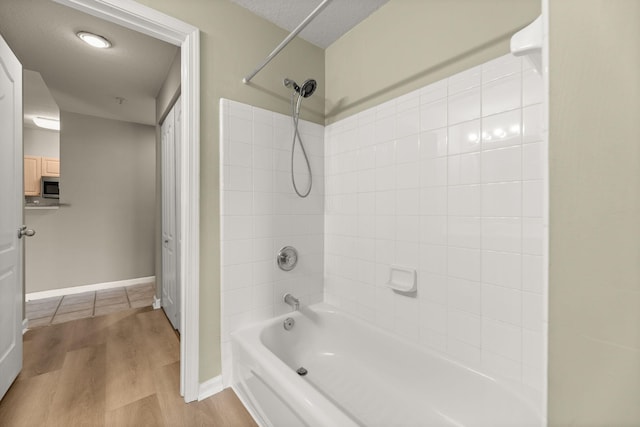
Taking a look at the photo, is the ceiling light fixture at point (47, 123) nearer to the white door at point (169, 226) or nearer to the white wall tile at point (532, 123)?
the white door at point (169, 226)

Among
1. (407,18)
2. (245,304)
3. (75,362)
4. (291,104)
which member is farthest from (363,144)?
(75,362)

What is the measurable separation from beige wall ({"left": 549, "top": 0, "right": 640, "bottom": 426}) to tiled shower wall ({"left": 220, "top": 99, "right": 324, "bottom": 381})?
147 centimetres

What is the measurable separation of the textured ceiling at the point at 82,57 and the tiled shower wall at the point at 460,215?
1868 mm

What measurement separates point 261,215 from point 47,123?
370 cm

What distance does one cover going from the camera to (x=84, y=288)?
351 centimetres

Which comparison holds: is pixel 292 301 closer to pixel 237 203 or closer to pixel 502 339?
pixel 237 203

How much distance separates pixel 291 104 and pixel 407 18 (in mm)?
863

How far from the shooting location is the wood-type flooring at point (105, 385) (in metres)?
1.34

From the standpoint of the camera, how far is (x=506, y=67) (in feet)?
3.68

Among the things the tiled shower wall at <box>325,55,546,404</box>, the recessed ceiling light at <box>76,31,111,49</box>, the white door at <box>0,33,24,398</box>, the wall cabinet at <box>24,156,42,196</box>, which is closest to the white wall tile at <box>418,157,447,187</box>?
the tiled shower wall at <box>325,55,546,404</box>

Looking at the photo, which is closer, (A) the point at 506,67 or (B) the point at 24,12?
(A) the point at 506,67

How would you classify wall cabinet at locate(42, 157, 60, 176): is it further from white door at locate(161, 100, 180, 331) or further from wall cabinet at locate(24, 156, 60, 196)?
white door at locate(161, 100, 180, 331)

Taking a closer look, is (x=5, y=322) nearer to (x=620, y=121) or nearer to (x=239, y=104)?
(x=239, y=104)

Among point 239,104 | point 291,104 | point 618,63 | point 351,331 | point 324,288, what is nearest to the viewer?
point 618,63
